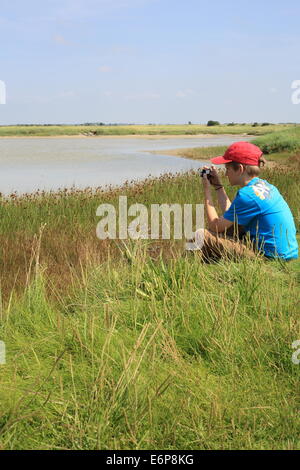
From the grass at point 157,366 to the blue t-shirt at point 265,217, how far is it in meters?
0.22

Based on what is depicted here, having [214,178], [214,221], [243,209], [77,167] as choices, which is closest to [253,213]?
[243,209]

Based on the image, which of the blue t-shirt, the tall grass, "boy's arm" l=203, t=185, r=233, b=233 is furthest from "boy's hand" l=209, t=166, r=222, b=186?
the tall grass

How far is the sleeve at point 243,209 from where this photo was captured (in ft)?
15.4

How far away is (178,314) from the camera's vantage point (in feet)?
12.3

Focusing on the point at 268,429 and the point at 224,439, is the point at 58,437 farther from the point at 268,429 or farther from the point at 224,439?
the point at 268,429

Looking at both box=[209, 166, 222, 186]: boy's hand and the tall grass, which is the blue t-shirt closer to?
box=[209, 166, 222, 186]: boy's hand

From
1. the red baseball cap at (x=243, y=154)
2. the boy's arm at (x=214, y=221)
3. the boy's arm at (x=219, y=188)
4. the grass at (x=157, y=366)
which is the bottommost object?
the grass at (x=157, y=366)

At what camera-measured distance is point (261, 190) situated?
4.72m

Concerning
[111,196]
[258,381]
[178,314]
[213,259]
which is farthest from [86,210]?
[258,381]

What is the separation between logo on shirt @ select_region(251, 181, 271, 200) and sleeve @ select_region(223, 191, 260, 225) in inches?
2.9

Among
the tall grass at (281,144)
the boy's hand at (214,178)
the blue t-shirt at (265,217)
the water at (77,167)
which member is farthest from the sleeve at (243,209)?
the tall grass at (281,144)

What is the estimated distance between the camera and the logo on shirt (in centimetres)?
468

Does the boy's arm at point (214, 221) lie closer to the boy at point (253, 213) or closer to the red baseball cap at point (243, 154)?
the boy at point (253, 213)
